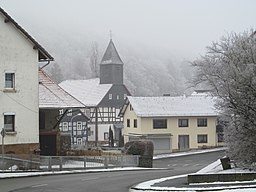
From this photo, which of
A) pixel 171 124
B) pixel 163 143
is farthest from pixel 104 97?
pixel 163 143

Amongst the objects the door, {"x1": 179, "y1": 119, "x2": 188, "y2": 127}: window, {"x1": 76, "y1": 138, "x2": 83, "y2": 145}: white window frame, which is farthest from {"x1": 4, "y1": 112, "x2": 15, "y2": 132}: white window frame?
{"x1": 76, "y1": 138, "x2": 83, "y2": 145}: white window frame

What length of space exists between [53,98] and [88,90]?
2404 inches

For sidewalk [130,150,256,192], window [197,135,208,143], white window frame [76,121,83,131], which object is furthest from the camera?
white window frame [76,121,83,131]

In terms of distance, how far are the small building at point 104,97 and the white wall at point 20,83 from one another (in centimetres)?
4945

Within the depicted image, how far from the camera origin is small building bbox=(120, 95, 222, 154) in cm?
7200

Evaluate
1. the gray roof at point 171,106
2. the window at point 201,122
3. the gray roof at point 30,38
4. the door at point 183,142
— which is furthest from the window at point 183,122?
the gray roof at point 30,38

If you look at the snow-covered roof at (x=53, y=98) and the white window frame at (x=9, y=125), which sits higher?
the snow-covered roof at (x=53, y=98)

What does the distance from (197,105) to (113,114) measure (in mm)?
22657

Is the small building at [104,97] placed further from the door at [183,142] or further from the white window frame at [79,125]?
the door at [183,142]

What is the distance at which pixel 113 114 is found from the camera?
316 ft

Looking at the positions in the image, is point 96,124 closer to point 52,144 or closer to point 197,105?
point 197,105

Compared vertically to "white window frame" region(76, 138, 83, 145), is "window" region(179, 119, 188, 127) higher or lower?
higher

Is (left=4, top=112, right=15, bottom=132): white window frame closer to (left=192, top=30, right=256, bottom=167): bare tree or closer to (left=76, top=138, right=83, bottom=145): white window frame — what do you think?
(left=192, top=30, right=256, bottom=167): bare tree

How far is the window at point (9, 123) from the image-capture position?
3572cm
